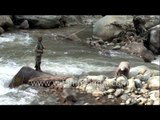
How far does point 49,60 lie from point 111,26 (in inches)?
178

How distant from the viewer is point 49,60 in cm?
1131

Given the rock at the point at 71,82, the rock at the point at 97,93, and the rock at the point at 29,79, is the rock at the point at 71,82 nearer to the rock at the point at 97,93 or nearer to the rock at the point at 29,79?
the rock at the point at 29,79

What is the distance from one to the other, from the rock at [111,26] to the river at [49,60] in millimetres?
1195

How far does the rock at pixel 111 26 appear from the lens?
14.8 m

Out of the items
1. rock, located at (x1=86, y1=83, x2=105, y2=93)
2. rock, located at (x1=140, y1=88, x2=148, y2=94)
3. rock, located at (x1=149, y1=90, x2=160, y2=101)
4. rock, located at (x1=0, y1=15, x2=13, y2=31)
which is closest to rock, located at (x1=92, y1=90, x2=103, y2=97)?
rock, located at (x1=86, y1=83, x2=105, y2=93)

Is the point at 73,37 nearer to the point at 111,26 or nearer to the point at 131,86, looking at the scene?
the point at 111,26

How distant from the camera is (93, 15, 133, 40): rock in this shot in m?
14.8

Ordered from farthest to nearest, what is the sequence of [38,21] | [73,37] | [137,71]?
[38,21], [73,37], [137,71]

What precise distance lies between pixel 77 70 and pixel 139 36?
222 inches

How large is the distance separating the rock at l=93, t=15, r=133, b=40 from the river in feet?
3.92

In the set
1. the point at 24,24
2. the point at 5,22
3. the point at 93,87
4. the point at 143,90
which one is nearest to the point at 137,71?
the point at 143,90

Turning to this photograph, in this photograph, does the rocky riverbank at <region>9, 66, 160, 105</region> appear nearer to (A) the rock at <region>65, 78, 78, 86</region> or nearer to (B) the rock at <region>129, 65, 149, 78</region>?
(A) the rock at <region>65, 78, 78, 86</region>
